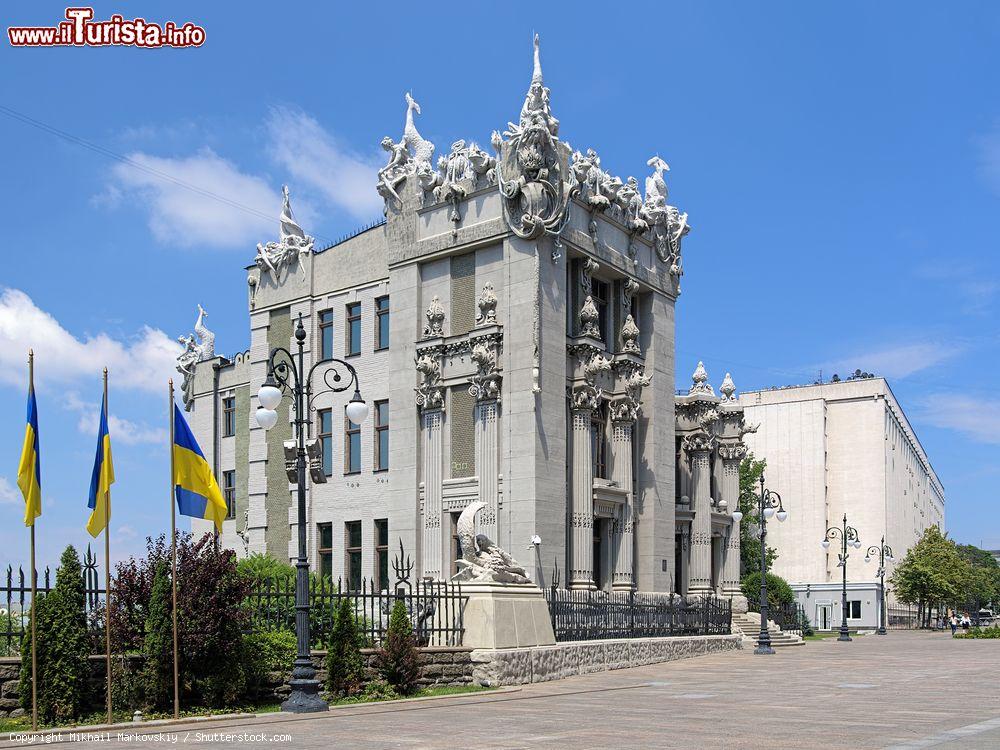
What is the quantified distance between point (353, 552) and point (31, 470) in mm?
28042

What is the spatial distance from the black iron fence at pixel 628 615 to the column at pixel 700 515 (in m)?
2.32

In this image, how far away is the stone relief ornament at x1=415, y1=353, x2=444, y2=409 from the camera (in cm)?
4094

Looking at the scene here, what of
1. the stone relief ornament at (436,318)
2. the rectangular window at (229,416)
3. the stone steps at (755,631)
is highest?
the stone relief ornament at (436,318)

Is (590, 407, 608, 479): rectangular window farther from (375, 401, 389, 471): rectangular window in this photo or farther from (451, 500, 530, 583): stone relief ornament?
(451, 500, 530, 583): stone relief ornament

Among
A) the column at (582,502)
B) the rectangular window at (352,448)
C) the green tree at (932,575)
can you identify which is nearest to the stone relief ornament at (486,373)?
the column at (582,502)

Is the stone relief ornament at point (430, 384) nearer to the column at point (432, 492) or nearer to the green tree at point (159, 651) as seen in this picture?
the column at point (432, 492)

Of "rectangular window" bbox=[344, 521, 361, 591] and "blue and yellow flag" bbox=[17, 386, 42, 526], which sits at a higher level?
"blue and yellow flag" bbox=[17, 386, 42, 526]

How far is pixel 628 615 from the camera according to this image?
35.2 meters

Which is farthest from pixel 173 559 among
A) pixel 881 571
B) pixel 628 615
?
pixel 881 571

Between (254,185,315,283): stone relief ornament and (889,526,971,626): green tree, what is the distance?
196ft

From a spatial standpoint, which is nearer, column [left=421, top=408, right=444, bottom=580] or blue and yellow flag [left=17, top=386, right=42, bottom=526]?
blue and yellow flag [left=17, top=386, right=42, bottom=526]

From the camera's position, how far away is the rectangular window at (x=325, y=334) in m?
47.3

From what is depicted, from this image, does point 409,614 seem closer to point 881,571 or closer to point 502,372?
point 502,372

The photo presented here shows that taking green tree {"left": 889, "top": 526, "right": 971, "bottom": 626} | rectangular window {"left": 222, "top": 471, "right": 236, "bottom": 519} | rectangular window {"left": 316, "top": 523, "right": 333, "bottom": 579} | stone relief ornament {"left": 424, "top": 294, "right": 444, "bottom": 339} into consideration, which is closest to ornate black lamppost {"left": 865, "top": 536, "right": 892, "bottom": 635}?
green tree {"left": 889, "top": 526, "right": 971, "bottom": 626}
